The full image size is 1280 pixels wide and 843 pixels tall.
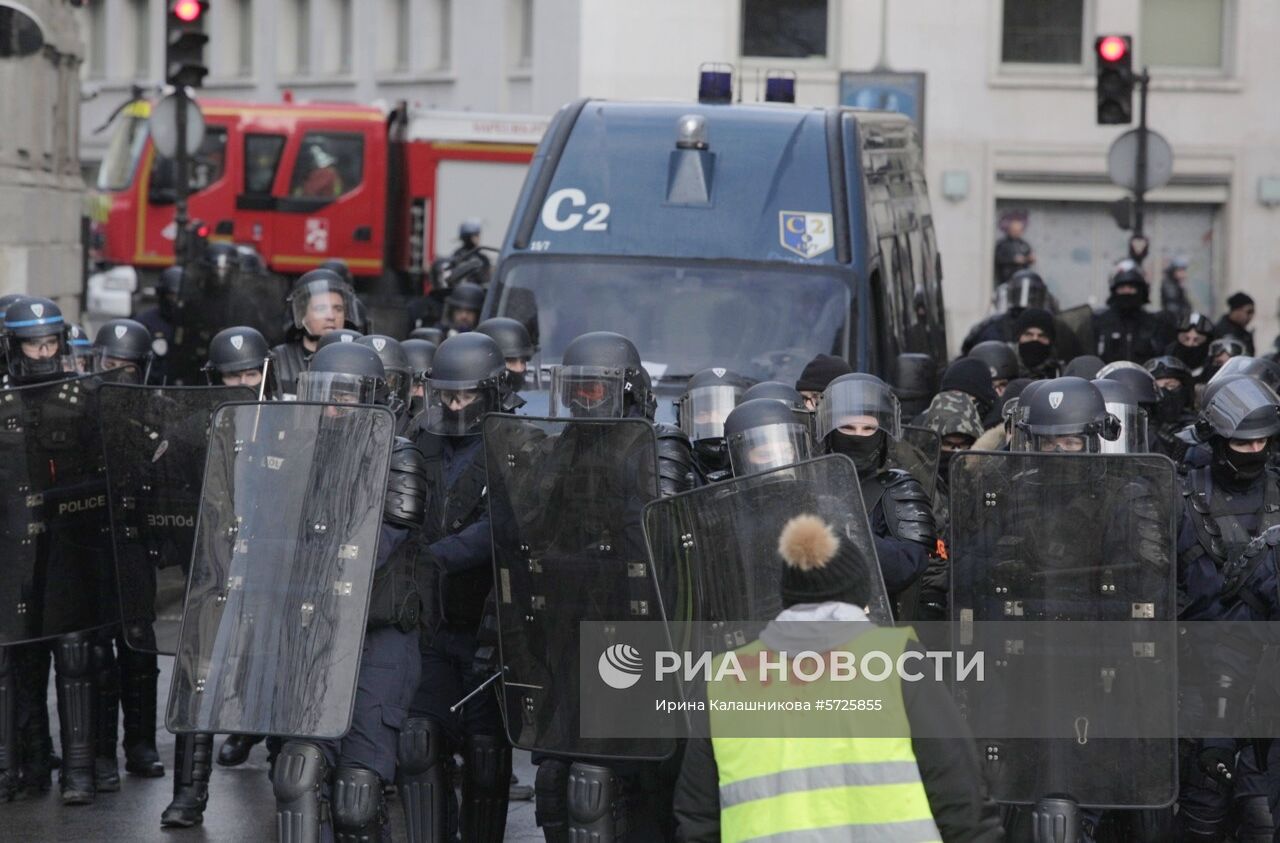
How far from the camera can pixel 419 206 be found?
24812mm

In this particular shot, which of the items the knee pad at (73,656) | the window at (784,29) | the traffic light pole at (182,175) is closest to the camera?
the knee pad at (73,656)

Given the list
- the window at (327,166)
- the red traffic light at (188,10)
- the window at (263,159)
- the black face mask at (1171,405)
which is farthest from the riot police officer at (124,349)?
the window at (263,159)

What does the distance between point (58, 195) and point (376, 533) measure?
44.7 feet

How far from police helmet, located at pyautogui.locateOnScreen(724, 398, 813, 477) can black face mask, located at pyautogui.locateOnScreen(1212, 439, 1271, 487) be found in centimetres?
172

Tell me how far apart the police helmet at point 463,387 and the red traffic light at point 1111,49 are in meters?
9.57

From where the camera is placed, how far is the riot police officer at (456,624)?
7.05m

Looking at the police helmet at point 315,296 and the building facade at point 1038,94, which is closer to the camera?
the police helmet at point 315,296

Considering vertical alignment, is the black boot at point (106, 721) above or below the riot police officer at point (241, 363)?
below

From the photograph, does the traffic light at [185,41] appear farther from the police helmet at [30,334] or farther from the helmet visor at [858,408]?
the helmet visor at [858,408]

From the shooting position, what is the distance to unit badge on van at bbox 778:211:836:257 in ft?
34.2

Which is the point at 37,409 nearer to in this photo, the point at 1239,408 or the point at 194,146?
the point at 1239,408

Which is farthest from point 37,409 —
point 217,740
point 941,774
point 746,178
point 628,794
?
point 941,774

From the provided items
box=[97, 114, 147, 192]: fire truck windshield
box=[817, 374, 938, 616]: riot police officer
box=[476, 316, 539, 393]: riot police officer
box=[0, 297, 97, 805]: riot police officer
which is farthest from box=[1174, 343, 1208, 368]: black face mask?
box=[97, 114, 147, 192]: fire truck windshield

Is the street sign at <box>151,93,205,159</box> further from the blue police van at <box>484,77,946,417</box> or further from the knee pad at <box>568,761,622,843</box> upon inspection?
the knee pad at <box>568,761,622,843</box>
